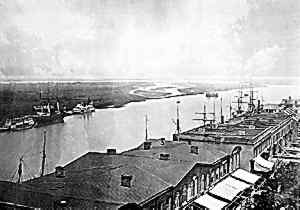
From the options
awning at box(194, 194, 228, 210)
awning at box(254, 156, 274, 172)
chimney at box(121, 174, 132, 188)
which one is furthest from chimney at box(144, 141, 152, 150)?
awning at box(254, 156, 274, 172)

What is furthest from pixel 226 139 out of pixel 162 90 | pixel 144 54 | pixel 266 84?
pixel 144 54

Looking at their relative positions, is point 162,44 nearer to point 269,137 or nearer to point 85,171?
point 85,171

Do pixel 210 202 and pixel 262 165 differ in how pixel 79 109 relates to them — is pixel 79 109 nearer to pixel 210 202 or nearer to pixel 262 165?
Result: pixel 210 202

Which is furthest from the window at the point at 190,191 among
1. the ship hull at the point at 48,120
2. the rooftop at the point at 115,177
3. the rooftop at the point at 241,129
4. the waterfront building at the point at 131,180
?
the ship hull at the point at 48,120

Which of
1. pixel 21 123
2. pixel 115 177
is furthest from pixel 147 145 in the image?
pixel 21 123

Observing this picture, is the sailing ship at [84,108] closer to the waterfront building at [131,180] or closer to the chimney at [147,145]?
the waterfront building at [131,180]

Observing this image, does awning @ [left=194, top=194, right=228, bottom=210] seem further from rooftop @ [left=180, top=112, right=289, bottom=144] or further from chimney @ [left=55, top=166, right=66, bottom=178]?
chimney @ [left=55, top=166, right=66, bottom=178]
